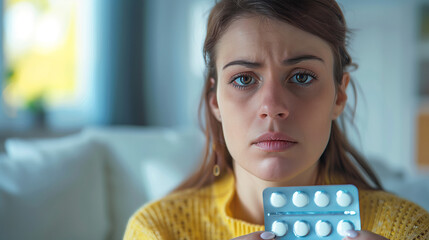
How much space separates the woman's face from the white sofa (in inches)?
26.9

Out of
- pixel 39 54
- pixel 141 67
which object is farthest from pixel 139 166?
pixel 141 67

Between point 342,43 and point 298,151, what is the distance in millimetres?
222

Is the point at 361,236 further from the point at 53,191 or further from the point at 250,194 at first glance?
the point at 53,191

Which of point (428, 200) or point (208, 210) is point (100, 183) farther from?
point (428, 200)

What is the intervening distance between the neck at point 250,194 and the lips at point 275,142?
0.44 ft

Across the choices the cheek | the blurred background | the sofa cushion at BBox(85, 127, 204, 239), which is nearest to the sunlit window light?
the blurred background

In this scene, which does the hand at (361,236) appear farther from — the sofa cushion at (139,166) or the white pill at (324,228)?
the sofa cushion at (139,166)

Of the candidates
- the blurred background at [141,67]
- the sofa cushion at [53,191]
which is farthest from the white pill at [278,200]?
the blurred background at [141,67]

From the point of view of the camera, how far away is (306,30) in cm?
71

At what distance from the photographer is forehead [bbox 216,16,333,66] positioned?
0.70 meters

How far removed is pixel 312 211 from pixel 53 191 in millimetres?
841

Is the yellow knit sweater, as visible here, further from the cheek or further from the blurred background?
the blurred background

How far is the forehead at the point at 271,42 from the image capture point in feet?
Result: 2.28

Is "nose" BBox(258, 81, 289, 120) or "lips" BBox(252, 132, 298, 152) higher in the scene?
"nose" BBox(258, 81, 289, 120)
